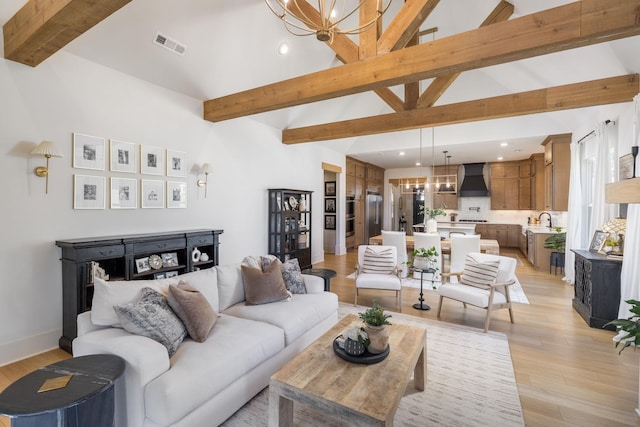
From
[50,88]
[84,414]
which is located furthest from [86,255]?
[84,414]

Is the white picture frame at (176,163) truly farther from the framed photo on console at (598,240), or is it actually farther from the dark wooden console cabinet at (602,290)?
the framed photo on console at (598,240)

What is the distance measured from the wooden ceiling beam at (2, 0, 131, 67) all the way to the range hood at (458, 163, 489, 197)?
9923 mm

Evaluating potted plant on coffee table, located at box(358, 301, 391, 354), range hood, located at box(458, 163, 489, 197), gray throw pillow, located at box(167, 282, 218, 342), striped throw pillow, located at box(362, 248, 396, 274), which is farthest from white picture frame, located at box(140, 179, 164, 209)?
range hood, located at box(458, 163, 489, 197)

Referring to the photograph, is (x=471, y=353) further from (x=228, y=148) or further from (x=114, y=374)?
(x=228, y=148)

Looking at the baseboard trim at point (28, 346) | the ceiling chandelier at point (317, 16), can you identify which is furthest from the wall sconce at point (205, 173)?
the baseboard trim at point (28, 346)

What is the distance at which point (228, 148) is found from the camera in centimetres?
498

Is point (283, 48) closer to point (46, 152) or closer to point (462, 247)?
point (46, 152)

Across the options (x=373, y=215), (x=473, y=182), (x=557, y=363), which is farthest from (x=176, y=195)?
(x=473, y=182)

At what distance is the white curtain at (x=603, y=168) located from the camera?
410 cm

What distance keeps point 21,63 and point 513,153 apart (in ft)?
32.2

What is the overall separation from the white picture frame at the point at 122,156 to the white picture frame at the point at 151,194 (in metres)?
0.23

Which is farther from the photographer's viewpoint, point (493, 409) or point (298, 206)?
point (298, 206)

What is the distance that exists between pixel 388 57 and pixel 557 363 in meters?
3.34

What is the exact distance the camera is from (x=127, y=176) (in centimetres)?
361
